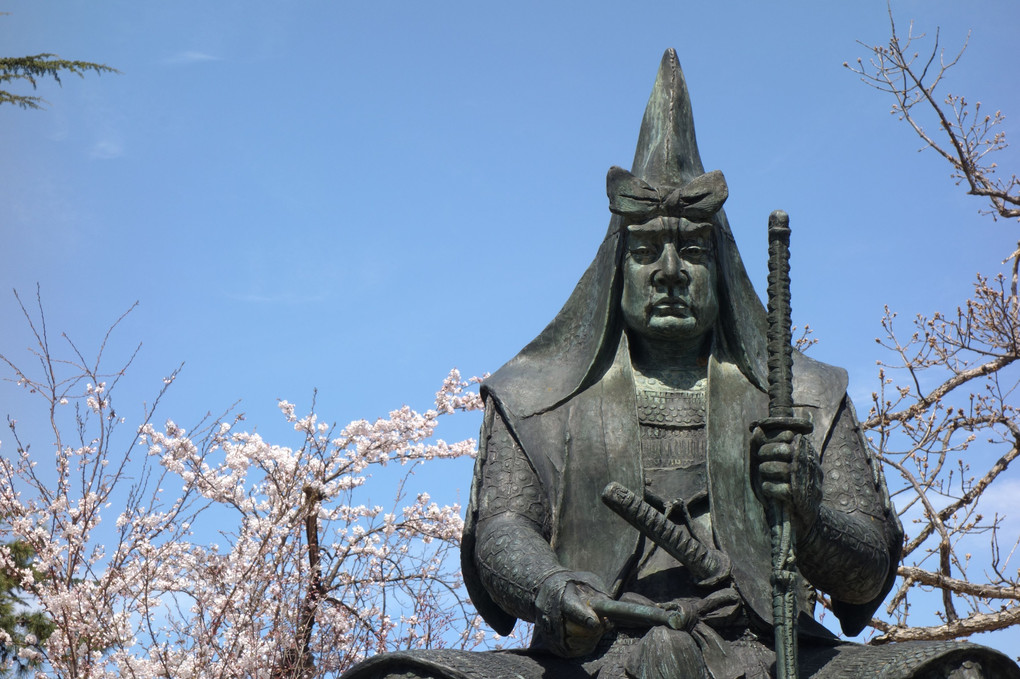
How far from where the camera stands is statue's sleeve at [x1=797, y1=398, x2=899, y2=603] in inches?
162

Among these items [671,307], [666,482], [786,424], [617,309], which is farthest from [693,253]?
[786,424]

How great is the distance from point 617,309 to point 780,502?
112 cm

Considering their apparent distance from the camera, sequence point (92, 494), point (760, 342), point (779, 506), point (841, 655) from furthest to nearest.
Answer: point (92, 494), point (760, 342), point (841, 655), point (779, 506)

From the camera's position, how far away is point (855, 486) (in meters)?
4.41

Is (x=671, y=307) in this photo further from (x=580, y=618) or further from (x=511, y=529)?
(x=580, y=618)

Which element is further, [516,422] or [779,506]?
[516,422]

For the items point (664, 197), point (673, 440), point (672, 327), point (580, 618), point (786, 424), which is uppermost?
point (664, 197)

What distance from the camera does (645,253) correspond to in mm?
4551

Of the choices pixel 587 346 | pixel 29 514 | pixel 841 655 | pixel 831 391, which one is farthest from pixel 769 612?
pixel 29 514

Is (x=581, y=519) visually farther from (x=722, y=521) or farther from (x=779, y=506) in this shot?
(x=779, y=506)

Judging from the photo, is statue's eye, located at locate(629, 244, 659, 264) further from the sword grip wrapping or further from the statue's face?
the sword grip wrapping

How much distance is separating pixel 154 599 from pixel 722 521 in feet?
17.7

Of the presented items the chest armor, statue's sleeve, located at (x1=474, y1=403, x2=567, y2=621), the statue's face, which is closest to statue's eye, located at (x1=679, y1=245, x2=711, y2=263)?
the statue's face

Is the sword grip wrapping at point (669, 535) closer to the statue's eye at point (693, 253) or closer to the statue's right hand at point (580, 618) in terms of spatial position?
the statue's right hand at point (580, 618)
